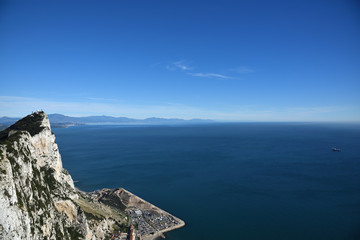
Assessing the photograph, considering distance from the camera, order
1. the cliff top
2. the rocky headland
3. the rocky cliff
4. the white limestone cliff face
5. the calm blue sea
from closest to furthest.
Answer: the white limestone cliff face
the rocky cliff
the rocky headland
the cliff top
the calm blue sea

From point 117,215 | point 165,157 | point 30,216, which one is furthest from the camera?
point 165,157

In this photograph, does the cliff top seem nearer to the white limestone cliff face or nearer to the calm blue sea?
the white limestone cliff face

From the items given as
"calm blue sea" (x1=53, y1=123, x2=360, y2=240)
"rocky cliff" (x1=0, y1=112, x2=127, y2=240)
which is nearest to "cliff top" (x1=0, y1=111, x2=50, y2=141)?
"rocky cliff" (x1=0, y1=112, x2=127, y2=240)

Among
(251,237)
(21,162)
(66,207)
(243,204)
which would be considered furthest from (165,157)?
(21,162)

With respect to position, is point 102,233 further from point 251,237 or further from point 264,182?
point 264,182

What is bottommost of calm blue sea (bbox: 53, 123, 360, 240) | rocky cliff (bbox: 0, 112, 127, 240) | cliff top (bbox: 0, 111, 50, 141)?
calm blue sea (bbox: 53, 123, 360, 240)

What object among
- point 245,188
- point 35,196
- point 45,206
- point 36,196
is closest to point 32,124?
point 36,196

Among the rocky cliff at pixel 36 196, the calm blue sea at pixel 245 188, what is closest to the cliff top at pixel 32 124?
the rocky cliff at pixel 36 196

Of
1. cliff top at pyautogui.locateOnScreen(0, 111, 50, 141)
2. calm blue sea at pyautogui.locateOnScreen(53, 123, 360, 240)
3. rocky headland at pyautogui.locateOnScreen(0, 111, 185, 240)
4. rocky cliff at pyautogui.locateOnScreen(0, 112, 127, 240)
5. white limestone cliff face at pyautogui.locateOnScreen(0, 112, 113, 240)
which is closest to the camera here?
white limestone cliff face at pyautogui.locateOnScreen(0, 112, 113, 240)
